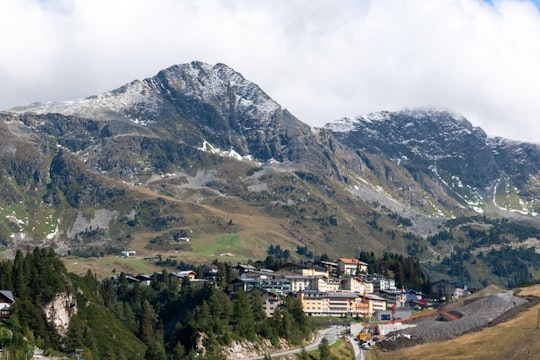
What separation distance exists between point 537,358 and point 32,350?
327ft

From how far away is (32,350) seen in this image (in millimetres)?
178750

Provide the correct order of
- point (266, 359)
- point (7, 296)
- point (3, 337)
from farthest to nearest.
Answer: point (7, 296) → point (266, 359) → point (3, 337)

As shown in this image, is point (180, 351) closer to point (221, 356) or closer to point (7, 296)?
point (221, 356)

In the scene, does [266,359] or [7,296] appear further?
[7,296]

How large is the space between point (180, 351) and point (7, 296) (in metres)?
37.0

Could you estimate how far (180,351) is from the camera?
7805 inches

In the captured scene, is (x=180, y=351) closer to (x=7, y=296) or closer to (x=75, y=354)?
(x=75, y=354)

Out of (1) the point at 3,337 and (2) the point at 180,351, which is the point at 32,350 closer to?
(1) the point at 3,337

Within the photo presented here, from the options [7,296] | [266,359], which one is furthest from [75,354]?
[266,359]

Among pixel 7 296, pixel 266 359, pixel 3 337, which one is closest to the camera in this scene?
pixel 3 337

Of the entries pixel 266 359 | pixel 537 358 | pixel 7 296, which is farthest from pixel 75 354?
pixel 537 358

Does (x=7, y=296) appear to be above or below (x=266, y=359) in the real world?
above

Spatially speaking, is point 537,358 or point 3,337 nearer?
point 3,337

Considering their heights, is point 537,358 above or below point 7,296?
below
